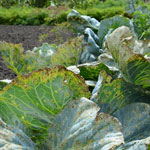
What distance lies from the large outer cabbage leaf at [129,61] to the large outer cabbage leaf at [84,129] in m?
0.14

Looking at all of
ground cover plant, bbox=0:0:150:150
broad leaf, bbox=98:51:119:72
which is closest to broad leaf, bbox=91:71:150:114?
ground cover plant, bbox=0:0:150:150

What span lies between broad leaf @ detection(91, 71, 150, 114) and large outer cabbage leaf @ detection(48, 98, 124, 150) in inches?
3.4

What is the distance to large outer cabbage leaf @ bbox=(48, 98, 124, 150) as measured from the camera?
1.69 feet

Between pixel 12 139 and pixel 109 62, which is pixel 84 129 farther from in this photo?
pixel 109 62

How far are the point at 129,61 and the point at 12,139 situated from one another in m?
0.31

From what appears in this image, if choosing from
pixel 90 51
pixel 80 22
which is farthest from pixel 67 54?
pixel 80 22

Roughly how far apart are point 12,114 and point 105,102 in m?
0.23

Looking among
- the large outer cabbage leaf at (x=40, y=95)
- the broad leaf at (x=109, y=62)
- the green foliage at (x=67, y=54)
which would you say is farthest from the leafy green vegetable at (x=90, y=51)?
the large outer cabbage leaf at (x=40, y=95)

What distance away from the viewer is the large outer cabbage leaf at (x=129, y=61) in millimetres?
605

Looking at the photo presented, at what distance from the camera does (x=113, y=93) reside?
0.68m

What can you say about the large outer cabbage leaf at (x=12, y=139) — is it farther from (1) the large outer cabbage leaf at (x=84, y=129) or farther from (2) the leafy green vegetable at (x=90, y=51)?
(2) the leafy green vegetable at (x=90, y=51)

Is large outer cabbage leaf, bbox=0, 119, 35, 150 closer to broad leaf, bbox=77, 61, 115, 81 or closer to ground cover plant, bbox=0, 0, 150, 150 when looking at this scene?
ground cover plant, bbox=0, 0, 150, 150

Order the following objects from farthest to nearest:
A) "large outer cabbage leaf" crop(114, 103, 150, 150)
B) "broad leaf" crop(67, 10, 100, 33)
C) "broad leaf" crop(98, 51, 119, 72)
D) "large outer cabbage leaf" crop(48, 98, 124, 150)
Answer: "broad leaf" crop(67, 10, 100, 33)
"broad leaf" crop(98, 51, 119, 72)
"large outer cabbage leaf" crop(114, 103, 150, 150)
"large outer cabbage leaf" crop(48, 98, 124, 150)

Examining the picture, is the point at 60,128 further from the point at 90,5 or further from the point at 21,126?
the point at 90,5
